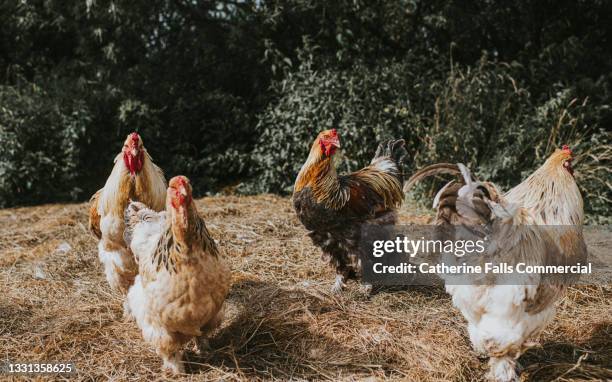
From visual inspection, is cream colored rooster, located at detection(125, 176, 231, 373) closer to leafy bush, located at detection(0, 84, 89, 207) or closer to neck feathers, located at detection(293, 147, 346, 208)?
neck feathers, located at detection(293, 147, 346, 208)

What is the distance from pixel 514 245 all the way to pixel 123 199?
272cm

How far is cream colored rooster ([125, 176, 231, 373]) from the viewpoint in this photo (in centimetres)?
324

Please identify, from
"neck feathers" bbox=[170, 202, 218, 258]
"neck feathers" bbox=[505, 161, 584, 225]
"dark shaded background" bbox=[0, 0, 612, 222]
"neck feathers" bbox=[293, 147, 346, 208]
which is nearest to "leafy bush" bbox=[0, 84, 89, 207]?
"dark shaded background" bbox=[0, 0, 612, 222]

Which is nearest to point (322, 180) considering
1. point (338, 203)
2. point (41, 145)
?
point (338, 203)

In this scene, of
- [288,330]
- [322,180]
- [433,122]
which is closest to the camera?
[288,330]

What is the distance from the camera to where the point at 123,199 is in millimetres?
4016

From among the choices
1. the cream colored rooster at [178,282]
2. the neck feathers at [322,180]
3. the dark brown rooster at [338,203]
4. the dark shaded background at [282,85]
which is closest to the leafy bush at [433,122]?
the dark shaded background at [282,85]

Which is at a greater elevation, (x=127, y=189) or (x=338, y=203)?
(x=127, y=189)

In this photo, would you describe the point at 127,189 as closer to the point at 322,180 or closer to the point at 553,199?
the point at 322,180

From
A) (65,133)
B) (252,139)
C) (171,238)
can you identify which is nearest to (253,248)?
(171,238)

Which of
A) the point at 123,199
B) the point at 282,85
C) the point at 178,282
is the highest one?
the point at 282,85

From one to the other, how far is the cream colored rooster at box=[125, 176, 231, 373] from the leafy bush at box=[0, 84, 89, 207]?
18.2 ft

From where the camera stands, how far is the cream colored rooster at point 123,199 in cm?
401
